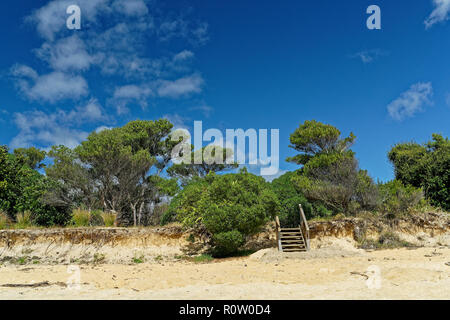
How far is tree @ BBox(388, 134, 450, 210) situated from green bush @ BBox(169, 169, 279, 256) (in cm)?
1121

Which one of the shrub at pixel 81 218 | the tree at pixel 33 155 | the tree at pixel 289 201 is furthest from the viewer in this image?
the tree at pixel 33 155

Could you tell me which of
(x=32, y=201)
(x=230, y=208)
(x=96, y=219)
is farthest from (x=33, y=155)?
(x=230, y=208)

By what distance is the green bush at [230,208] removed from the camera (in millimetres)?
11484

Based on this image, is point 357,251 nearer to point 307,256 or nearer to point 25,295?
point 307,256

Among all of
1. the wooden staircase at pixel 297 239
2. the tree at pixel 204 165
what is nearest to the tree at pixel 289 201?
the wooden staircase at pixel 297 239

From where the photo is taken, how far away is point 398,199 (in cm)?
1378

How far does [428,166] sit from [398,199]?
23.2ft

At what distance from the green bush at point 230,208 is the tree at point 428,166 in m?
11.2

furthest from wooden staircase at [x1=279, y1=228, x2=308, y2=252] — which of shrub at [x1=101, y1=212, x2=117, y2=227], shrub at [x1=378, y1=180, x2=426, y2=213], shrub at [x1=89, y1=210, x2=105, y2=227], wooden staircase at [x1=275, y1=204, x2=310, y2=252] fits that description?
shrub at [x1=89, y1=210, x2=105, y2=227]

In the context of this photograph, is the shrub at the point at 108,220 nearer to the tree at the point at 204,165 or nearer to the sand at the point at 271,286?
the sand at the point at 271,286

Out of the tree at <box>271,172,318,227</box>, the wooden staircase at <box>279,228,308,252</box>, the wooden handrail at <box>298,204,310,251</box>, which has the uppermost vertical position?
the tree at <box>271,172,318,227</box>

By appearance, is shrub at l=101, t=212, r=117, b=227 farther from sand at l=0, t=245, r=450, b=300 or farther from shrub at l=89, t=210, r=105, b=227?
sand at l=0, t=245, r=450, b=300

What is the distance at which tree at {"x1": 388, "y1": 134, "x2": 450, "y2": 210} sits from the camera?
17.8 m

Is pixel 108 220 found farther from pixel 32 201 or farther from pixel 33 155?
pixel 33 155
